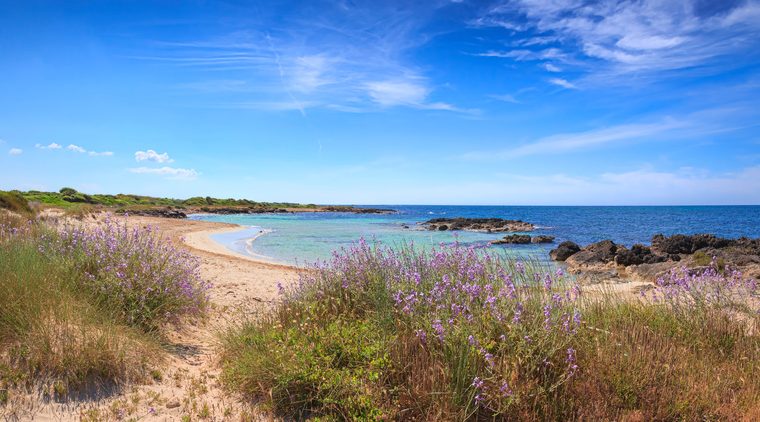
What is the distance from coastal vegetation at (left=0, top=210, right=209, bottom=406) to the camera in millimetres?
4363

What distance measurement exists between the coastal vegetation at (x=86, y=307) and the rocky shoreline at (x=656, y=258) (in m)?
13.4

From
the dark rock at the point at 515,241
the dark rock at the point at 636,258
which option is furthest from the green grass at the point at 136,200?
the dark rock at the point at 636,258

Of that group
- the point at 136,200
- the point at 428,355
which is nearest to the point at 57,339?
the point at 428,355

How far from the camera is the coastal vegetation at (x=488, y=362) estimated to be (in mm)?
3723

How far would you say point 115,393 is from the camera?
437 centimetres

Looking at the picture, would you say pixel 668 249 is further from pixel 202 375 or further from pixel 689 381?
pixel 202 375

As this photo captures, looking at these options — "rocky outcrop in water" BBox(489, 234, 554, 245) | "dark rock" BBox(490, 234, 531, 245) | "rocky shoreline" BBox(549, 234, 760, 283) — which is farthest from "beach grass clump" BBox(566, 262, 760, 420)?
"dark rock" BBox(490, 234, 531, 245)

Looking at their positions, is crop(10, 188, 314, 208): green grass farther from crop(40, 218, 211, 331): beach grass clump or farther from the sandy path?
the sandy path

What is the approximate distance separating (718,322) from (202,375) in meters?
6.35

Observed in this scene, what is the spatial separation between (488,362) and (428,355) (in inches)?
24.5

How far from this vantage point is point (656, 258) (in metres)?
20.9

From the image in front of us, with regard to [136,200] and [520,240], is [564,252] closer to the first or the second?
[520,240]

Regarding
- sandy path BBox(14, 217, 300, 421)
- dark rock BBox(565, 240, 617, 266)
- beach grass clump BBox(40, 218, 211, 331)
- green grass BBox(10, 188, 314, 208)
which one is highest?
green grass BBox(10, 188, 314, 208)

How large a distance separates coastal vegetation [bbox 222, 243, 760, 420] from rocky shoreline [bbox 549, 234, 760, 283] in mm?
11291
